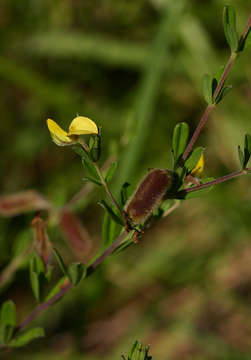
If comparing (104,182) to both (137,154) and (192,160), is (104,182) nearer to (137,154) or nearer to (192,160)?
(192,160)

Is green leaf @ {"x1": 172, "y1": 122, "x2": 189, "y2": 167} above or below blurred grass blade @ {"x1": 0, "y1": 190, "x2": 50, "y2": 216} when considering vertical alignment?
above

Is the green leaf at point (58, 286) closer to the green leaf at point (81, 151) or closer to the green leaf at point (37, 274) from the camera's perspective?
the green leaf at point (37, 274)

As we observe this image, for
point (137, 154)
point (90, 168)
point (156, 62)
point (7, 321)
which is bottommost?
point (137, 154)

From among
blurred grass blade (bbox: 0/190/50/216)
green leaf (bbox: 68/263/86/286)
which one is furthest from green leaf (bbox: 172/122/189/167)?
blurred grass blade (bbox: 0/190/50/216)

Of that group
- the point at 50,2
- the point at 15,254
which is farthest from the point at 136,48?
the point at 15,254

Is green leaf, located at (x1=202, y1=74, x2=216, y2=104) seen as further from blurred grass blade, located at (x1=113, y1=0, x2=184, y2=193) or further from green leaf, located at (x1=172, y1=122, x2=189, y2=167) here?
blurred grass blade, located at (x1=113, y1=0, x2=184, y2=193)

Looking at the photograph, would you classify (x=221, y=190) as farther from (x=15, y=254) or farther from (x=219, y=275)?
(x=15, y=254)

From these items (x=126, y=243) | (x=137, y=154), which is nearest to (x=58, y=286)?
(x=126, y=243)
